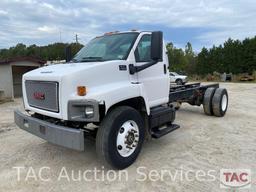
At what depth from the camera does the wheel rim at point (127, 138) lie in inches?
159

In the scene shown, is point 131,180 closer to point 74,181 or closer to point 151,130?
point 74,181

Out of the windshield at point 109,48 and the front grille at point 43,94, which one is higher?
the windshield at point 109,48

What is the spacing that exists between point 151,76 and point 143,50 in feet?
1.78

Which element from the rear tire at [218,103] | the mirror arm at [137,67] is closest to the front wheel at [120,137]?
the mirror arm at [137,67]

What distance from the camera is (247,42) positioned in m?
34.5

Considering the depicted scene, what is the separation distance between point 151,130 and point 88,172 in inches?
57.0

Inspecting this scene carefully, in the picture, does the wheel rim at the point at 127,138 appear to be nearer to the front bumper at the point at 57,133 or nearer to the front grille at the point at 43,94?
the front bumper at the point at 57,133

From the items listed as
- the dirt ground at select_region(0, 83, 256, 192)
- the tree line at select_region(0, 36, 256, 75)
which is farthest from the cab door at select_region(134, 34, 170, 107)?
the tree line at select_region(0, 36, 256, 75)

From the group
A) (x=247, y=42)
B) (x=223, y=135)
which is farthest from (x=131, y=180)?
(x=247, y=42)

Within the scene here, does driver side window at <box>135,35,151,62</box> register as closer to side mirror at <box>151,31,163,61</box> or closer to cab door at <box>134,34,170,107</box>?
cab door at <box>134,34,170,107</box>

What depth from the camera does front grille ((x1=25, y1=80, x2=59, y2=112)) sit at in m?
3.81

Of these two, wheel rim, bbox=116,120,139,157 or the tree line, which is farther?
the tree line

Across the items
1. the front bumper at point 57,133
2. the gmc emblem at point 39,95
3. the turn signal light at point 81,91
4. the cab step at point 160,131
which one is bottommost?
the cab step at point 160,131

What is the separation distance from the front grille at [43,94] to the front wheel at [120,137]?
0.84 metres
